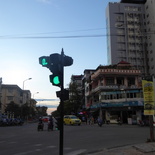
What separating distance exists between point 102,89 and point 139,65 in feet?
148

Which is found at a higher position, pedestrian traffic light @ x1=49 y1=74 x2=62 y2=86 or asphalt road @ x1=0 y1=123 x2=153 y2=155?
pedestrian traffic light @ x1=49 y1=74 x2=62 y2=86

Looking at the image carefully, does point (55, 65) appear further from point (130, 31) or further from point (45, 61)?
point (130, 31)

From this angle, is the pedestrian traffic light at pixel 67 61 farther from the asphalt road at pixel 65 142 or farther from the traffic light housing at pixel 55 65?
the asphalt road at pixel 65 142

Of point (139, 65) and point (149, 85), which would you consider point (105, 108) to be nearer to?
point (149, 85)

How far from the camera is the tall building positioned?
90500 mm

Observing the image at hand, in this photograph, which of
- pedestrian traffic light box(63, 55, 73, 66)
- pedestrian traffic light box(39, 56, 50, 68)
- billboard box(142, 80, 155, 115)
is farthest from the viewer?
billboard box(142, 80, 155, 115)

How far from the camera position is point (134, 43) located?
9444 cm

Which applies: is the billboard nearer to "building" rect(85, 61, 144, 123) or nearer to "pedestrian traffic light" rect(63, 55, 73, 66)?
"pedestrian traffic light" rect(63, 55, 73, 66)

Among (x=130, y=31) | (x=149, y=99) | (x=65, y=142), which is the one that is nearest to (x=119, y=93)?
(x=65, y=142)

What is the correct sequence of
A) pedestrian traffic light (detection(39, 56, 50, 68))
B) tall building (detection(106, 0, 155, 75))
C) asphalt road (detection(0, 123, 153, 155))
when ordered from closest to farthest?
pedestrian traffic light (detection(39, 56, 50, 68)) → asphalt road (detection(0, 123, 153, 155)) → tall building (detection(106, 0, 155, 75))

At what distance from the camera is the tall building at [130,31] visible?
90.5m

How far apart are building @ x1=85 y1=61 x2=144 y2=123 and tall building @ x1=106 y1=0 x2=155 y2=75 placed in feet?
120

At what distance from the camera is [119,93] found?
4800 cm

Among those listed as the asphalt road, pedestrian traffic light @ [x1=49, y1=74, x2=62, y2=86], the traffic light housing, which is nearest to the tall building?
the asphalt road
